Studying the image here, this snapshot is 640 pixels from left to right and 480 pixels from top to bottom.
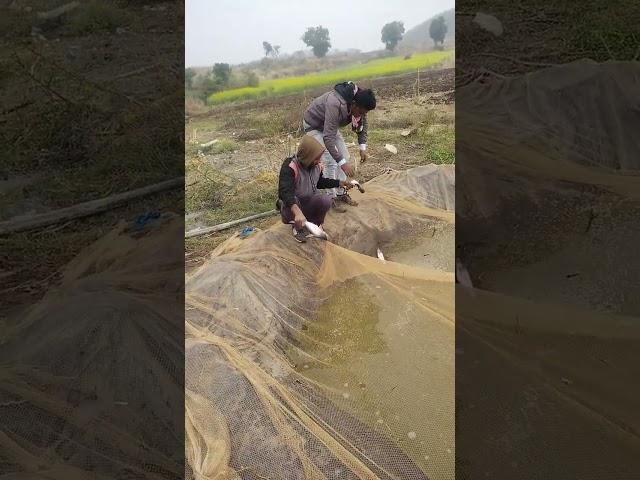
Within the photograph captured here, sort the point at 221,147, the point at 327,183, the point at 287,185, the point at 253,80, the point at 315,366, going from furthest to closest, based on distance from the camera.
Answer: the point at 253,80 → the point at 221,147 → the point at 327,183 → the point at 287,185 → the point at 315,366

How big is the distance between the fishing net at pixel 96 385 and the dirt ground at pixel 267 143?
1.24 m

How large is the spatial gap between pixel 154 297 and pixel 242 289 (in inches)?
17.0

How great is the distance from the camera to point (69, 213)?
4629 mm

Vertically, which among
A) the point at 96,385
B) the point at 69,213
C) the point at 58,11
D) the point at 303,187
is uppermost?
the point at 58,11

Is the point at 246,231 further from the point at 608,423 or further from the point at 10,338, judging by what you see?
the point at 608,423

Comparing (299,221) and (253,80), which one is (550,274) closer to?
(299,221)

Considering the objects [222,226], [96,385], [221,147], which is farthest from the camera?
[221,147]

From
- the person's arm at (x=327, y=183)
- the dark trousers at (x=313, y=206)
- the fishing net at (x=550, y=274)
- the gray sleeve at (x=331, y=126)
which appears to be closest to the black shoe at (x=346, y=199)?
the person's arm at (x=327, y=183)

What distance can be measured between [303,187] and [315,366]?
1.40 m

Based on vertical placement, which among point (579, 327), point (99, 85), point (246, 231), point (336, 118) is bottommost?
point (579, 327)

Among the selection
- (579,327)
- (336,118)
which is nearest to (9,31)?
(336,118)

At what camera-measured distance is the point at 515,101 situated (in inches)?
184

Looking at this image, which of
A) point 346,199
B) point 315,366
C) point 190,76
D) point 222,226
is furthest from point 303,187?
point 190,76

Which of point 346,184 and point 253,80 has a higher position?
point 253,80
